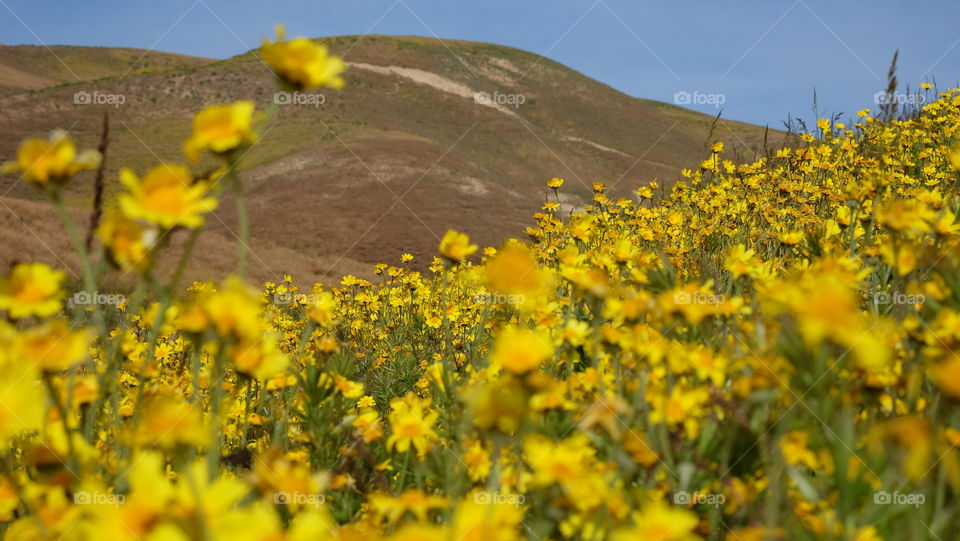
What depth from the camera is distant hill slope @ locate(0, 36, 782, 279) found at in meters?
20.5

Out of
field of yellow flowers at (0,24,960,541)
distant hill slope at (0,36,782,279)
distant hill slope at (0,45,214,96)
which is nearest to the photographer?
field of yellow flowers at (0,24,960,541)

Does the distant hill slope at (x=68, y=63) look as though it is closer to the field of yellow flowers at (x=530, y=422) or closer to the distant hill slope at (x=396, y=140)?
the distant hill slope at (x=396, y=140)

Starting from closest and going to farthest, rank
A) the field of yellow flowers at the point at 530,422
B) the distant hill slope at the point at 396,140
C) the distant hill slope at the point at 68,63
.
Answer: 1. the field of yellow flowers at the point at 530,422
2. the distant hill slope at the point at 396,140
3. the distant hill slope at the point at 68,63

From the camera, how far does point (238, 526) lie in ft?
2.81

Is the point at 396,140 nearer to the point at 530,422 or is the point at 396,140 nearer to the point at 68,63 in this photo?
the point at 530,422

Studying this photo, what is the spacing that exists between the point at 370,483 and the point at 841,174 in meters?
5.95

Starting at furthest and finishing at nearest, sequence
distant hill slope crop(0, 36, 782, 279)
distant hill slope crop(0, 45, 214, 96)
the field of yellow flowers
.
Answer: distant hill slope crop(0, 45, 214, 96) < distant hill slope crop(0, 36, 782, 279) < the field of yellow flowers

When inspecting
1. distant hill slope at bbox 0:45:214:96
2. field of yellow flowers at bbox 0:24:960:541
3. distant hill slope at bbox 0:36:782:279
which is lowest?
field of yellow flowers at bbox 0:24:960:541

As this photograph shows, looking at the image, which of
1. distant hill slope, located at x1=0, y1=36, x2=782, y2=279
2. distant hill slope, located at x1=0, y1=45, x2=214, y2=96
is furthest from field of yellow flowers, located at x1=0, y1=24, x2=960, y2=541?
distant hill slope, located at x1=0, y1=45, x2=214, y2=96

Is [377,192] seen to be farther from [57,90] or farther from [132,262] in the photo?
[57,90]

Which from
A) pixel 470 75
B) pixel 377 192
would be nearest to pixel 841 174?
pixel 377 192

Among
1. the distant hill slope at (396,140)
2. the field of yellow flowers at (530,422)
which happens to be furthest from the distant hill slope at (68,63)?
the field of yellow flowers at (530,422)

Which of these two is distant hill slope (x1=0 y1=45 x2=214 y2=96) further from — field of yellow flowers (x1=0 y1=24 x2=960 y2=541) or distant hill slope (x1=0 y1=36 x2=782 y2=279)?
field of yellow flowers (x1=0 y1=24 x2=960 y2=541)

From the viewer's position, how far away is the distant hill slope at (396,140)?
67.4 feet
